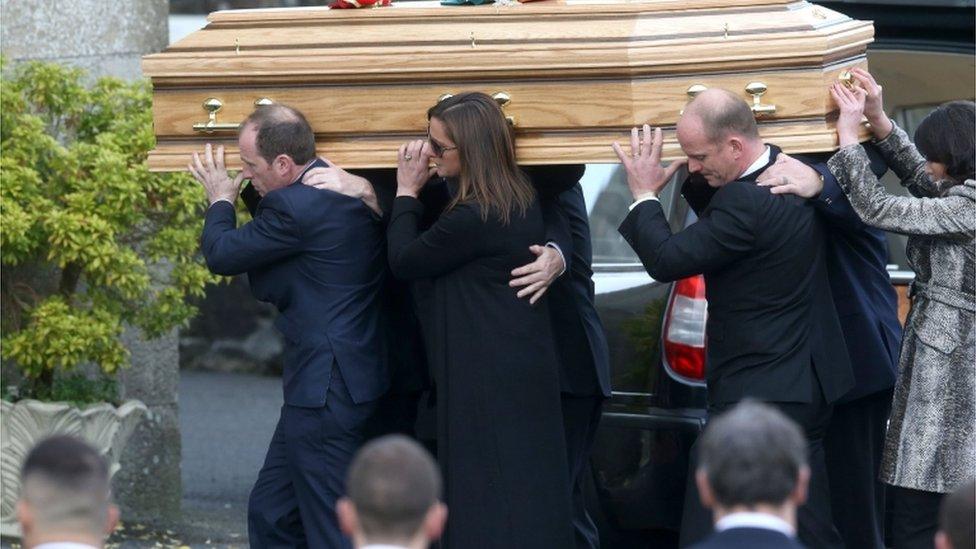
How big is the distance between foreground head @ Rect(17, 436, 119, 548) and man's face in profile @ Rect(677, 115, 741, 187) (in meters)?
2.02

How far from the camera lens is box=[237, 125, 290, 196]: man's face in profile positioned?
4.86 metres

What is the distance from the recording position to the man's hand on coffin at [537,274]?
15.9ft

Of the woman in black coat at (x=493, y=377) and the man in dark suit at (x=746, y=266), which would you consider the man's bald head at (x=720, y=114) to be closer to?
the man in dark suit at (x=746, y=266)

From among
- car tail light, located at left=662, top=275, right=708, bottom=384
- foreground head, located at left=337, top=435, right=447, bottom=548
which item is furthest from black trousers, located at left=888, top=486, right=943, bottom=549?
foreground head, located at left=337, top=435, right=447, bottom=548

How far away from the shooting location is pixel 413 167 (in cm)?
489

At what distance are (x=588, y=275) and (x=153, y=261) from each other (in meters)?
2.04

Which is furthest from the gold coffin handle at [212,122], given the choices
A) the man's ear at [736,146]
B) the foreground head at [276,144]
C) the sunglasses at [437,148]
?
the man's ear at [736,146]

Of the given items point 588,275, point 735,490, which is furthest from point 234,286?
point 735,490

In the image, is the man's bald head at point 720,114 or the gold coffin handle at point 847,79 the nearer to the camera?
the man's bald head at point 720,114

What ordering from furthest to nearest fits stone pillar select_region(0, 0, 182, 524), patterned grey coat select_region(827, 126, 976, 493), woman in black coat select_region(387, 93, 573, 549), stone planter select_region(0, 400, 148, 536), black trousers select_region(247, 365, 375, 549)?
stone pillar select_region(0, 0, 182, 524) < stone planter select_region(0, 400, 148, 536) < black trousers select_region(247, 365, 375, 549) < woman in black coat select_region(387, 93, 573, 549) < patterned grey coat select_region(827, 126, 976, 493)

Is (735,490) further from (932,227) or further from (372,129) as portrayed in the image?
(372,129)

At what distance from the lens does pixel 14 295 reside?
6.55m

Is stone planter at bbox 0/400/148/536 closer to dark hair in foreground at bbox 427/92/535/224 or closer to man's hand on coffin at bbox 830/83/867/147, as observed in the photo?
dark hair in foreground at bbox 427/92/535/224

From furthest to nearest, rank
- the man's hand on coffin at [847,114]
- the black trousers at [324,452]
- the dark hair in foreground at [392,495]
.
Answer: the black trousers at [324,452] → the man's hand on coffin at [847,114] → the dark hair in foreground at [392,495]
